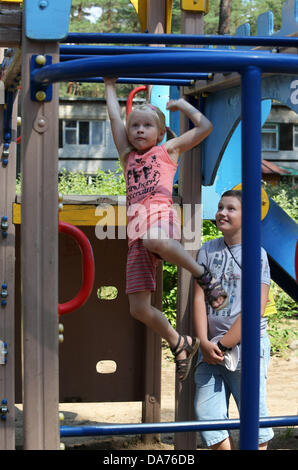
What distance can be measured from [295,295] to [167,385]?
174 centimetres

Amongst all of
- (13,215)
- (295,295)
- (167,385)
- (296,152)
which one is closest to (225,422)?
(13,215)

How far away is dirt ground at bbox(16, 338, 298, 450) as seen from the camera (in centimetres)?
439

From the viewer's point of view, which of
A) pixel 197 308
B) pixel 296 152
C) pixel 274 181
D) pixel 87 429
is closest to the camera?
pixel 87 429

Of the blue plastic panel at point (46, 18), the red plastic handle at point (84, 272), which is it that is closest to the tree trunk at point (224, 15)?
the blue plastic panel at point (46, 18)

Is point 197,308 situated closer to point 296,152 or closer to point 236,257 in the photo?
point 236,257

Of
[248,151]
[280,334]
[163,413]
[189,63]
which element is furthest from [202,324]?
[280,334]

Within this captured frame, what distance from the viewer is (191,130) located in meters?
2.65

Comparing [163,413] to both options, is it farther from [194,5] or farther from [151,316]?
[194,5]

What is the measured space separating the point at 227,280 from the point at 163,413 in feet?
7.16

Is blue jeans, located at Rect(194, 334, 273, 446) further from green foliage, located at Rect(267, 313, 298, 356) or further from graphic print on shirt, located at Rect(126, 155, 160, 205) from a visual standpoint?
green foliage, located at Rect(267, 313, 298, 356)

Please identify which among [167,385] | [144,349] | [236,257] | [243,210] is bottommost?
[167,385]

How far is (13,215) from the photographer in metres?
3.35

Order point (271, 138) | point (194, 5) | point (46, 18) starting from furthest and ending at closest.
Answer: point (271, 138)
point (194, 5)
point (46, 18)

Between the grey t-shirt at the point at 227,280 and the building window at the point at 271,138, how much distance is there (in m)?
24.6
